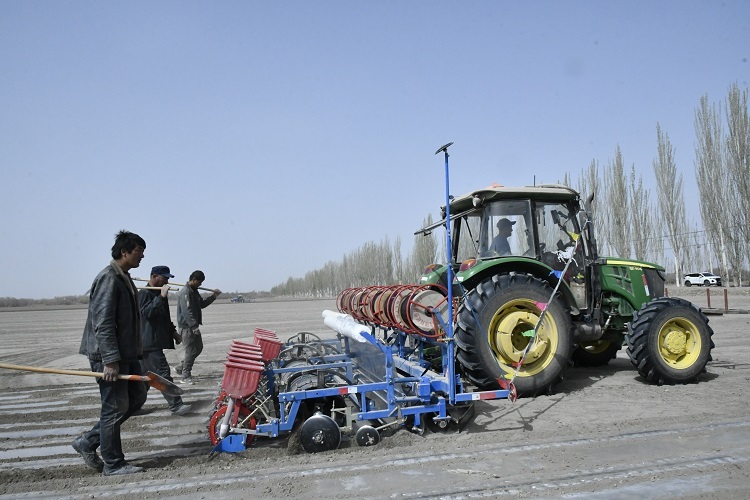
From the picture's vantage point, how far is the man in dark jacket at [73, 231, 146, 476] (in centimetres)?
425

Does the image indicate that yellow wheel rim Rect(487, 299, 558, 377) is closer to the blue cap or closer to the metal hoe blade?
the metal hoe blade

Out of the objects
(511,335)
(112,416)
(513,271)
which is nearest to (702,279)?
(513,271)

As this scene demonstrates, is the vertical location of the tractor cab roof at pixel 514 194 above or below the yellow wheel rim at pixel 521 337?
above

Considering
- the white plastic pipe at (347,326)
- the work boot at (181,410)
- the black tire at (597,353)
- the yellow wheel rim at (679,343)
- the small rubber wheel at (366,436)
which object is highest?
the white plastic pipe at (347,326)

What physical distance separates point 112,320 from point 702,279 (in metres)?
39.6

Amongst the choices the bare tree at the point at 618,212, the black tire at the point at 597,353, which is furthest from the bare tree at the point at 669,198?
the black tire at the point at 597,353

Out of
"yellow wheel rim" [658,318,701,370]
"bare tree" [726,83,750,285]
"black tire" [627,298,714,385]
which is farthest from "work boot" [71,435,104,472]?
"bare tree" [726,83,750,285]

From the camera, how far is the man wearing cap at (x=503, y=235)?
658 centimetres

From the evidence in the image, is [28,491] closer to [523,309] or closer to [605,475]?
[605,475]

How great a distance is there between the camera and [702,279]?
36.7 m

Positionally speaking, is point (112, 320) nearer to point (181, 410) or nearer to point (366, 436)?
point (366, 436)

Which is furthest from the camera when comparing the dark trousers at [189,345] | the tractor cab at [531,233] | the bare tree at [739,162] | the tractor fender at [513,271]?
the bare tree at [739,162]

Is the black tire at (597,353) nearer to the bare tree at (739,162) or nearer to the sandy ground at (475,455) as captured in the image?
the sandy ground at (475,455)

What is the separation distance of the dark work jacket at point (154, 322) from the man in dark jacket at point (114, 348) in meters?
2.17
